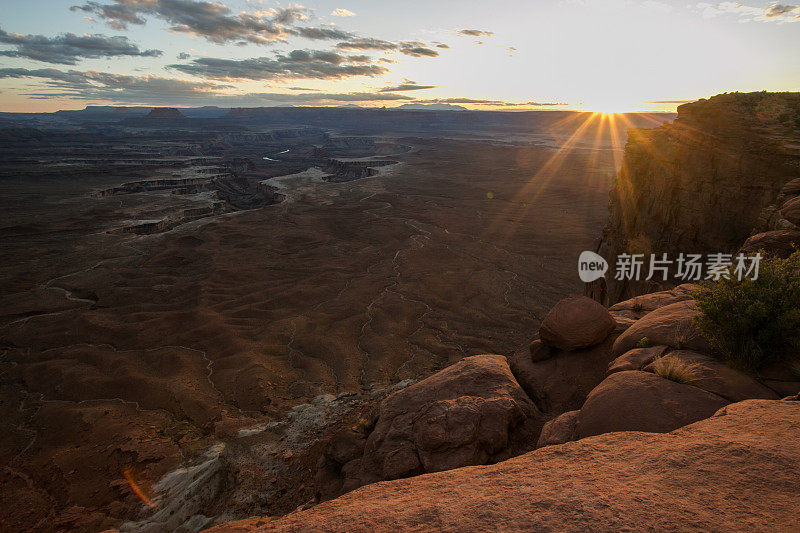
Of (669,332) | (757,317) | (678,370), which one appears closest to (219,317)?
(669,332)

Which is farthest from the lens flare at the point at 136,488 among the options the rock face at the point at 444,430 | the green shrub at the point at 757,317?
the green shrub at the point at 757,317

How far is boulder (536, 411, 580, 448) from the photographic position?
19.3 ft

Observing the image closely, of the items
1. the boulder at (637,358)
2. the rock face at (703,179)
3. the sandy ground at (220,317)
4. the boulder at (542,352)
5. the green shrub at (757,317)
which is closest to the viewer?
the green shrub at (757,317)

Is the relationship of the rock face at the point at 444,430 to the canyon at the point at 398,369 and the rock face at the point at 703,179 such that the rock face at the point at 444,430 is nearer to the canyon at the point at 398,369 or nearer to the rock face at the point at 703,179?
the canyon at the point at 398,369

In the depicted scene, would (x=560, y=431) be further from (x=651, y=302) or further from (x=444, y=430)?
(x=651, y=302)

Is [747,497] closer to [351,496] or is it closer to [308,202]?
[351,496]

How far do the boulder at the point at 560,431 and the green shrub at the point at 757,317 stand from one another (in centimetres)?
260

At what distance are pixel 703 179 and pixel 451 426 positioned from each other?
16.3 meters

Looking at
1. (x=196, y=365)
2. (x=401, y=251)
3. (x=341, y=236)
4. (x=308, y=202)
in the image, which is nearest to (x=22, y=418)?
(x=196, y=365)

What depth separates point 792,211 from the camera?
966 centimetres

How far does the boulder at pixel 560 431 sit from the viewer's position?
232 inches

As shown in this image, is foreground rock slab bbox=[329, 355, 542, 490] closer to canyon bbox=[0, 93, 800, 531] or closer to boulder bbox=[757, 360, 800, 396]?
canyon bbox=[0, 93, 800, 531]

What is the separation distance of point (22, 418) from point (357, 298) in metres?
15.6

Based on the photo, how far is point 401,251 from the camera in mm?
33188
